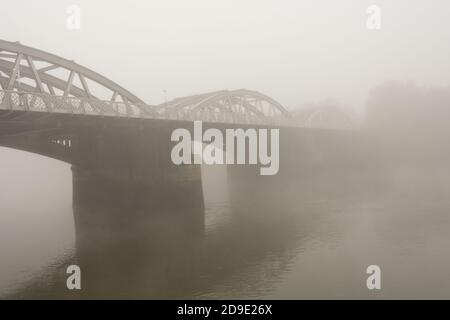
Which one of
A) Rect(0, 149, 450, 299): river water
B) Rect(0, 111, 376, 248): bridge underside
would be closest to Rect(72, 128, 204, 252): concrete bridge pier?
Rect(0, 111, 376, 248): bridge underside

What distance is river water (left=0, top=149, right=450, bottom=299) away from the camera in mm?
21312

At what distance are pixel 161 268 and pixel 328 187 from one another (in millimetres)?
45135

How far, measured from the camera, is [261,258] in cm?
2698

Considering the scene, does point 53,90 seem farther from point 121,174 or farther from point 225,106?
point 225,106

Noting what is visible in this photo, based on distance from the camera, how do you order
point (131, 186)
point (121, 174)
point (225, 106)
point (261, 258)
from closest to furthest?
point (261, 258), point (131, 186), point (121, 174), point (225, 106)

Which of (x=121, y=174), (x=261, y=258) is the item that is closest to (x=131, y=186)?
(x=121, y=174)

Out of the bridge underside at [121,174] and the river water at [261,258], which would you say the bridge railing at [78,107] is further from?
the river water at [261,258]

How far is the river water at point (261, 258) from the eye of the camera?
21312mm

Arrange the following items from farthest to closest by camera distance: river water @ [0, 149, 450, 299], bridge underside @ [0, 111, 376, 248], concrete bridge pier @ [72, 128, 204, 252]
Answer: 1. concrete bridge pier @ [72, 128, 204, 252]
2. bridge underside @ [0, 111, 376, 248]
3. river water @ [0, 149, 450, 299]

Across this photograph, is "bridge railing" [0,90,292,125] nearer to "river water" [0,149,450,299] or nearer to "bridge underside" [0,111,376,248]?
"bridge underside" [0,111,376,248]

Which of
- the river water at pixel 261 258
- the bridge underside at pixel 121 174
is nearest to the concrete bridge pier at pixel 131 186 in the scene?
the bridge underside at pixel 121 174

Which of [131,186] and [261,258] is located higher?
[131,186]

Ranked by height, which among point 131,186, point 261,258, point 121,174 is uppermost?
point 121,174

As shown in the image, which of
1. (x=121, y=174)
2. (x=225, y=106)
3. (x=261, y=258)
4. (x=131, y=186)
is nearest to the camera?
(x=261, y=258)
